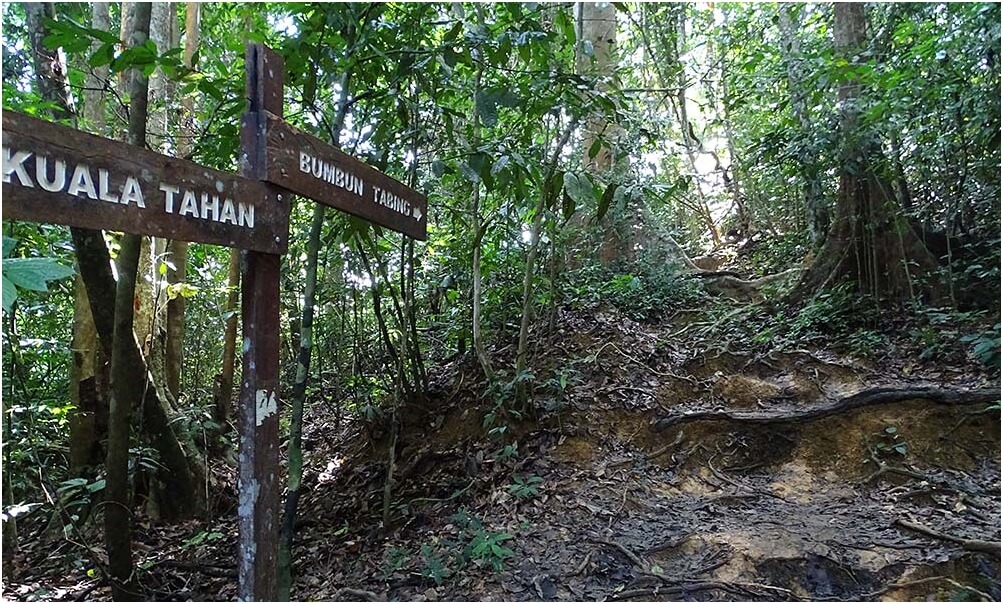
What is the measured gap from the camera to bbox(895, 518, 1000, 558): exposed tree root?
9.57ft

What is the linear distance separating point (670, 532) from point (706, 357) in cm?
258

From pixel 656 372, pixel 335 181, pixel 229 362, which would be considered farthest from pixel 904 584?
pixel 229 362

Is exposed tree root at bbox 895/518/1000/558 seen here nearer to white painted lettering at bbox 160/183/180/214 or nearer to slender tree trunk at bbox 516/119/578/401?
slender tree trunk at bbox 516/119/578/401

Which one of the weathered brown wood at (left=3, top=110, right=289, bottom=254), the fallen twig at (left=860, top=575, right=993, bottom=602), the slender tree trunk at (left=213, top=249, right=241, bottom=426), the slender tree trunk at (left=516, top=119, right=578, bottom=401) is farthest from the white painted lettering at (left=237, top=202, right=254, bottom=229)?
the slender tree trunk at (left=213, top=249, right=241, bottom=426)

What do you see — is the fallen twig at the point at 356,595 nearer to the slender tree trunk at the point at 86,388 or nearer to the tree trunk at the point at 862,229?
the slender tree trunk at the point at 86,388

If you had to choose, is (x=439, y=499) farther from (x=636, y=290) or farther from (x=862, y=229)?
(x=862, y=229)

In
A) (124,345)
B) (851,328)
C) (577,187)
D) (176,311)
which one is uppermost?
(577,187)

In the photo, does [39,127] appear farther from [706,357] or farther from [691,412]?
[706,357]

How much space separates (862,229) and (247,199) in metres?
6.16

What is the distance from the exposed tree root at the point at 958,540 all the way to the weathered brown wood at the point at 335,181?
309 cm

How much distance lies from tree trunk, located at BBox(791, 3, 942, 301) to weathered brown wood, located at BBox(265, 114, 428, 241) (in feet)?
15.1

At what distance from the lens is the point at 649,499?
402cm

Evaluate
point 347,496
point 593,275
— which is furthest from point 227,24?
point 347,496

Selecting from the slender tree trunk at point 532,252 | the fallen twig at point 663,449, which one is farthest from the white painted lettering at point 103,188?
the fallen twig at point 663,449
